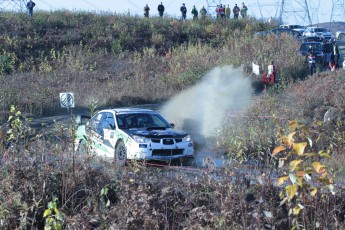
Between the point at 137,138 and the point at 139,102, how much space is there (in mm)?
15555

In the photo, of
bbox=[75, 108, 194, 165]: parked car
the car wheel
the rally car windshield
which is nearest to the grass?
bbox=[75, 108, 194, 165]: parked car

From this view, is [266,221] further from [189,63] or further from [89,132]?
[189,63]

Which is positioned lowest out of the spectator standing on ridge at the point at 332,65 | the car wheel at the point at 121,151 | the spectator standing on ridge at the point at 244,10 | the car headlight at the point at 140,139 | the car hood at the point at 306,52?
the spectator standing on ridge at the point at 332,65

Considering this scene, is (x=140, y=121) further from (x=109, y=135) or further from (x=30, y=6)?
(x=30, y=6)

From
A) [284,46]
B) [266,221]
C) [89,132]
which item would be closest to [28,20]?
[284,46]

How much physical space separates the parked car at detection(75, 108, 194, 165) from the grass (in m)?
1.85

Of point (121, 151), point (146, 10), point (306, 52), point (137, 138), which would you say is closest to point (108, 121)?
point (121, 151)

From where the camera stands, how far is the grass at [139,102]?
897 cm

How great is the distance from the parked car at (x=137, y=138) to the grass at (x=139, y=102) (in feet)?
6.06

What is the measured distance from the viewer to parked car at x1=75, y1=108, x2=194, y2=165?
17156 millimetres

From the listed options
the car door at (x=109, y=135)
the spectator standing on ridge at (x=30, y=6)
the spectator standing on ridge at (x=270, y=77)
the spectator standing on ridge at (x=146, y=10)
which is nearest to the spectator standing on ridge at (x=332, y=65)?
the spectator standing on ridge at (x=270, y=77)

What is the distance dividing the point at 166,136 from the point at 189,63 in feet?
68.4

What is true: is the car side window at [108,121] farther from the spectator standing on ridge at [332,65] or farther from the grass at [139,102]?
the spectator standing on ridge at [332,65]

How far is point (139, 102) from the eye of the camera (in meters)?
32.8
